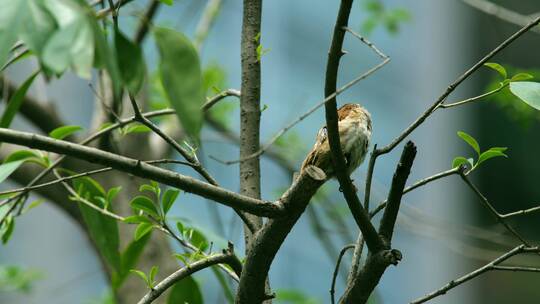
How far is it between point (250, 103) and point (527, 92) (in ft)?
2.25

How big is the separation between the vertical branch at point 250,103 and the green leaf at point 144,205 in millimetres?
234

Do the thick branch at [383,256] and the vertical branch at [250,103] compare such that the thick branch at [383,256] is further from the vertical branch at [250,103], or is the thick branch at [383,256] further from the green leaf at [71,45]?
the green leaf at [71,45]

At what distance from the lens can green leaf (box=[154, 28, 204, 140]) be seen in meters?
0.80

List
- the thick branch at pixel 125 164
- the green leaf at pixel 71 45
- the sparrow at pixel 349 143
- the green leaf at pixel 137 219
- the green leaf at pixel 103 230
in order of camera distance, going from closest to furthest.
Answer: the green leaf at pixel 71 45, the thick branch at pixel 125 164, the sparrow at pixel 349 143, the green leaf at pixel 137 219, the green leaf at pixel 103 230

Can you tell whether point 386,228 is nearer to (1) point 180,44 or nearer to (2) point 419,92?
(1) point 180,44

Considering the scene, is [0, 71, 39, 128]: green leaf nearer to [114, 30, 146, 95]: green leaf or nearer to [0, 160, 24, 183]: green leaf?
[0, 160, 24, 183]: green leaf

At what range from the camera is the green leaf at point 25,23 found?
77 centimetres

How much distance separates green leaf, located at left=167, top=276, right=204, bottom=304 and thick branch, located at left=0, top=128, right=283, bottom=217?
802 millimetres

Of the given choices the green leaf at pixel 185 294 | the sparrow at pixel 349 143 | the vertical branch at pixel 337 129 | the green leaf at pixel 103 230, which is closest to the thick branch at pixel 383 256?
the vertical branch at pixel 337 129

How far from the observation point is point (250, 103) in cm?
186

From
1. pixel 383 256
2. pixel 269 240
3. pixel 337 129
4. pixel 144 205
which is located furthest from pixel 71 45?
pixel 144 205

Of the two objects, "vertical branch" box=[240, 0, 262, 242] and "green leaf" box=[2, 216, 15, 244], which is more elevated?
"vertical branch" box=[240, 0, 262, 242]

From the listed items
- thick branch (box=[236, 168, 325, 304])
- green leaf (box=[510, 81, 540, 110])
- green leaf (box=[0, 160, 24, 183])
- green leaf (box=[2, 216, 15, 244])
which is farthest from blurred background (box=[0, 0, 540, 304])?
green leaf (box=[510, 81, 540, 110])

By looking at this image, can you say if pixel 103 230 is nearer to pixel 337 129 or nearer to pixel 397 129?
pixel 337 129
